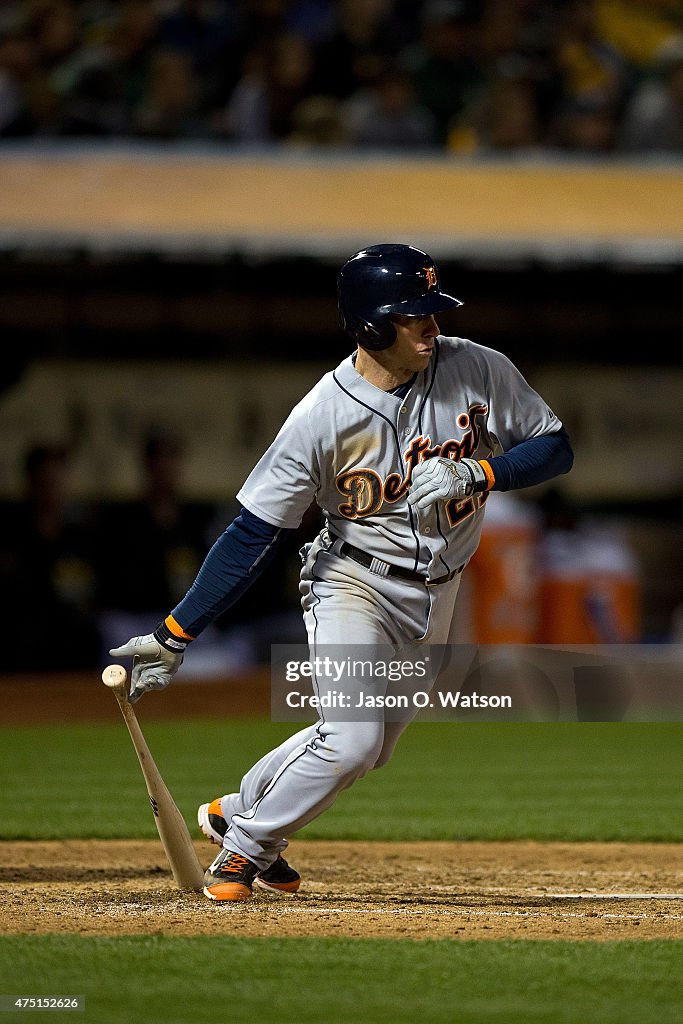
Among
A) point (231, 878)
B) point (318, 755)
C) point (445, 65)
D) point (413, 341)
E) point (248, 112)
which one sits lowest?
point (231, 878)

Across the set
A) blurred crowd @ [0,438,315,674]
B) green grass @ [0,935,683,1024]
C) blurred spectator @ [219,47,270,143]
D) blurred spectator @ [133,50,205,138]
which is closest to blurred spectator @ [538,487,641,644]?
blurred crowd @ [0,438,315,674]

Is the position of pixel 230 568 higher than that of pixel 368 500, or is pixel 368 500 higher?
pixel 368 500

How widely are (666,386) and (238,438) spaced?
287 cm

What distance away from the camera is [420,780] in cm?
650

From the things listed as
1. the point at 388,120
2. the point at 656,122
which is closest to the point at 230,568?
the point at 388,120

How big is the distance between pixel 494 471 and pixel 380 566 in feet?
1.19

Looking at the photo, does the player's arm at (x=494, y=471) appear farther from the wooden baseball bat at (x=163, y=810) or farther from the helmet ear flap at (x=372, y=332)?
the wooden baseball bat at (x=163, y=810)

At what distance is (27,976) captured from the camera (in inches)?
115

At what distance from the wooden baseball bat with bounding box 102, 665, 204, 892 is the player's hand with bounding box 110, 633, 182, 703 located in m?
0.08

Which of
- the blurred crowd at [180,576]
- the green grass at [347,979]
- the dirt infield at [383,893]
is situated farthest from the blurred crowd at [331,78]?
the green grass at [347,979]

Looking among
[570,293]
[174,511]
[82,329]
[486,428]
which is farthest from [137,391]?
[486,428]

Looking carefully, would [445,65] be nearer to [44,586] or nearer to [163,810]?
[44,586]

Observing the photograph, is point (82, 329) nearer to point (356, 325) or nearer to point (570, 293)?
point (570, 293)

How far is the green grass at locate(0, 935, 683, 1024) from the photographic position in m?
2.66
